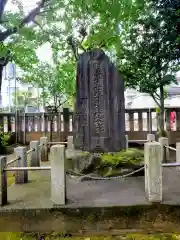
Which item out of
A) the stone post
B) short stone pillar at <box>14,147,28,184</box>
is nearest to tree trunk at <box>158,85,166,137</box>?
short stone pillar at <box>14,147,28,184</box>

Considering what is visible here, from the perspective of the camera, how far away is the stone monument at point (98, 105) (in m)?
7.00

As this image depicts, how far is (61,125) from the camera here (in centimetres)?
1373

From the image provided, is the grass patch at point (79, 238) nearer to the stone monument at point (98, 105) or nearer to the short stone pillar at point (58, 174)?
the short stone pillar at point (58, 174)

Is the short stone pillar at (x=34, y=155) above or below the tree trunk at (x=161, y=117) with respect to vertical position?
below

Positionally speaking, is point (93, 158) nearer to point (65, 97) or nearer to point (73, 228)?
point (73, 228)

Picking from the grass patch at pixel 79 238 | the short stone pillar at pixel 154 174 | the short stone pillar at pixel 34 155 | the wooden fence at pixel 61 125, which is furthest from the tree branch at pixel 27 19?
the grass patch at pixel 79 238

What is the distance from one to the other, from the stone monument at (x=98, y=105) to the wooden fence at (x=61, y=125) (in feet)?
18.3

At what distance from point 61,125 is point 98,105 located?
696cm

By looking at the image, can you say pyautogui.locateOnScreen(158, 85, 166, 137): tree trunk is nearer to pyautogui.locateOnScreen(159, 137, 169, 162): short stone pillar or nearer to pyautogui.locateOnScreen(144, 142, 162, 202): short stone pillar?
pyautogui.locateOnScreen(159, 137, 169, 162): short stone pillar

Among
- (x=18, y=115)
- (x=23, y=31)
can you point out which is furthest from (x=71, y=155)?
(x=18, y=115)

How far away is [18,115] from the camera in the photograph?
47.2 feet

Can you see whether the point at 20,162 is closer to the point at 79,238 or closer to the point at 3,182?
the point at 3,182

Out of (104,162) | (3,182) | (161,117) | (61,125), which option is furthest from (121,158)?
(61,125)

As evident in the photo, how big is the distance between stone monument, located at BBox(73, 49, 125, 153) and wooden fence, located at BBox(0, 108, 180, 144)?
558 cm
